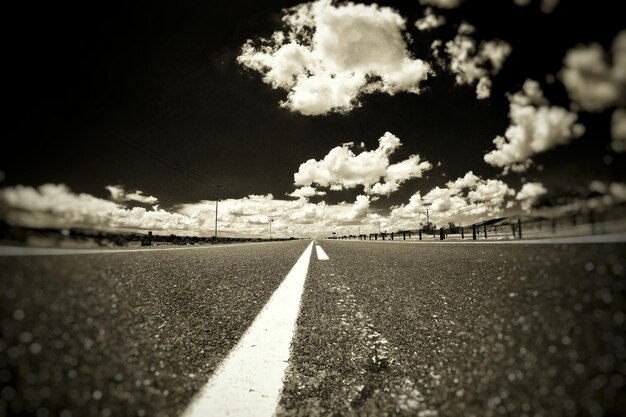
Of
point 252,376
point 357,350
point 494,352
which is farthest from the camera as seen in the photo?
point 357,350

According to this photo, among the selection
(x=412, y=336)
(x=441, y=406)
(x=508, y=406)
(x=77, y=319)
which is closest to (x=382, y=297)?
(x=412, y=336)

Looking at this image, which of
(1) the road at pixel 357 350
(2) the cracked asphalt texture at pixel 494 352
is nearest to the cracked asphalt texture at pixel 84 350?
(1) the road at pixel 357 350

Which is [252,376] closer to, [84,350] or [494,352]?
[84,350]

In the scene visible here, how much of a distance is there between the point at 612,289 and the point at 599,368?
22 centimetres

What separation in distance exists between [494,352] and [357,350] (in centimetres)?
67

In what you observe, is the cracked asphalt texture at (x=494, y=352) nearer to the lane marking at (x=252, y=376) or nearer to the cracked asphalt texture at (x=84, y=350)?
the lane marking at (x=252, y=376)

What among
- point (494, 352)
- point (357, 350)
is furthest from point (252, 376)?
point (494, 352)

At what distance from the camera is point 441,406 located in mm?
1022

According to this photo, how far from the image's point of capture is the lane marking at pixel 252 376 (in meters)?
1.03

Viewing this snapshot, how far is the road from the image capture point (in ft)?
2.36

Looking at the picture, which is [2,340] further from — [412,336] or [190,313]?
[412,336]

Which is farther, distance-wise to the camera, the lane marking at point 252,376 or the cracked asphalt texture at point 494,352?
the lane marking at point 252,376

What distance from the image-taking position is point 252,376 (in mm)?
1258

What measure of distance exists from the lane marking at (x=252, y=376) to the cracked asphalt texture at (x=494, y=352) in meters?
0.06
